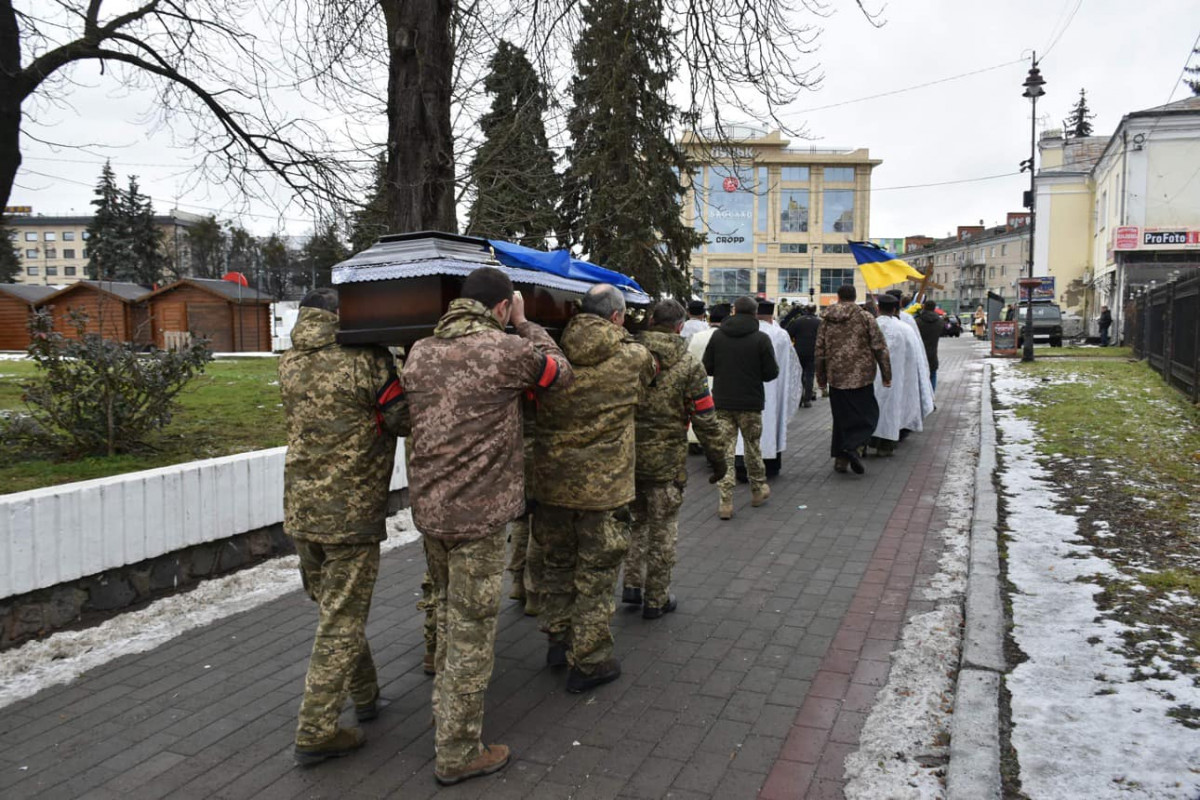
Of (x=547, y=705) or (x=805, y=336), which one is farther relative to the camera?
(x=805, y=336)

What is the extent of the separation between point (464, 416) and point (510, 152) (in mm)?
6308

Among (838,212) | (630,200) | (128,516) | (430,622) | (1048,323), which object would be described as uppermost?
(838,212)

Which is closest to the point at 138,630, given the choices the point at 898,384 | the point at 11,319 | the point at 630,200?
the point at 898,384

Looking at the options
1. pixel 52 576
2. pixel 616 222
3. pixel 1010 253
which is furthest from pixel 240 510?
pixel 1010 253

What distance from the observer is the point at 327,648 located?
143 inches

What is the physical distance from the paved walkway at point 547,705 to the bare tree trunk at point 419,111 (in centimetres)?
341

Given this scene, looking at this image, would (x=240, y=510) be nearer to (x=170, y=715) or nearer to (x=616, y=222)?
(x=170, y=715)

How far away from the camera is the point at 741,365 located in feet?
27.0

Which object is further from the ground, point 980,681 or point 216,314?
point 216,314

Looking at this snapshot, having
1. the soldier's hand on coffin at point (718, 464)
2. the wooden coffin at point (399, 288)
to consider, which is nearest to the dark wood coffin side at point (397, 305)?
the wooden coffin at point (399, 288)

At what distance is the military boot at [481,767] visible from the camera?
343 cm

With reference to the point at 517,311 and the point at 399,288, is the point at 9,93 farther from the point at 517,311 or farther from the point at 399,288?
the point at 517,311

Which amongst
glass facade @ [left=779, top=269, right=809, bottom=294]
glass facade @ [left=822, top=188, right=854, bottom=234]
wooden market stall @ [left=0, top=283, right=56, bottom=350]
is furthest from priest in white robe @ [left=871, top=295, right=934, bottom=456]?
glass facade @ [left=822, top=188, right=854, bottom=234]

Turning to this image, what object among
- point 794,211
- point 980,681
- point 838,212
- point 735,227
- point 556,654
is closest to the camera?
point 980,681
